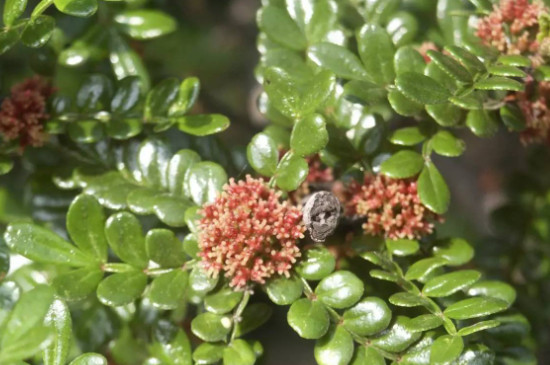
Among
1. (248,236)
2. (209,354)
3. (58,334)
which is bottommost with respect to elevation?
(209,354)

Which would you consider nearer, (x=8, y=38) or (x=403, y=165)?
(x=8, y=38)

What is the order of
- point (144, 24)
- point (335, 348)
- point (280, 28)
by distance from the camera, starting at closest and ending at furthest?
point (335, 348), point (280, 28), point (144, 24)

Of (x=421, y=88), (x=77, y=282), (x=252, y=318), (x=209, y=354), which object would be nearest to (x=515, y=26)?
(x=421, y=88)

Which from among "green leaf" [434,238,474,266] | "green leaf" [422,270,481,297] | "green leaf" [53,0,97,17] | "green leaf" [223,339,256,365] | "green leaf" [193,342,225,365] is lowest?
"green leaf" [193,342,225,365]

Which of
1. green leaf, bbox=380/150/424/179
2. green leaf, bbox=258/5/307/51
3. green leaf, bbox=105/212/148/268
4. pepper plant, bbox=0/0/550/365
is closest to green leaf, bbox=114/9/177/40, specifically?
pepper plant, bbox=0/0/550/365

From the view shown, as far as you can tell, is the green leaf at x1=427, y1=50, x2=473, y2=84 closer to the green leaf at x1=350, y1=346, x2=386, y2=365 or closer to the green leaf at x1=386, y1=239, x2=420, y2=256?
the green leaf at x1=386, y1=239, x2=420, y2=256

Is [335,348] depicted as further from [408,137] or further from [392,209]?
[408,137]

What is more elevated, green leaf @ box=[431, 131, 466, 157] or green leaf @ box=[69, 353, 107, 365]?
green leaf @ box=[431, 131, 466, 157]
